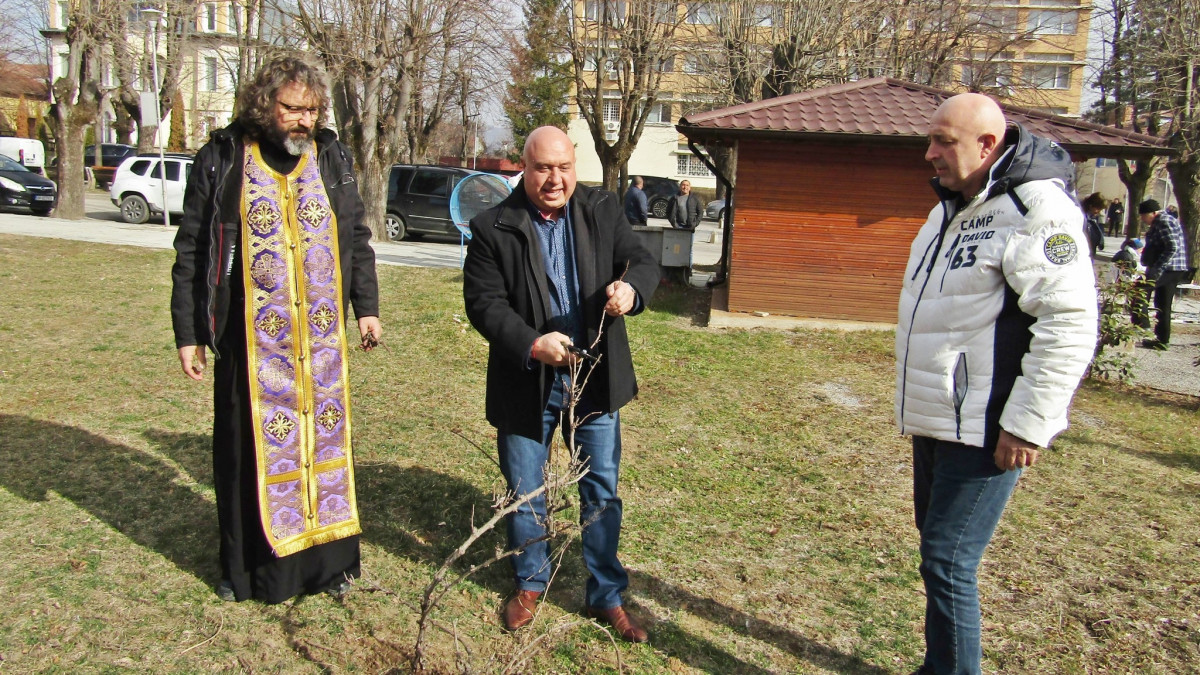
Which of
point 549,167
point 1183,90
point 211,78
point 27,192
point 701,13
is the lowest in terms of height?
point 549,167

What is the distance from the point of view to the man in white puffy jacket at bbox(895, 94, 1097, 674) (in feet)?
7.35

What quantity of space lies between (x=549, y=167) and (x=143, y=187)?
18.4 metres

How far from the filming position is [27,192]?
18.9 m

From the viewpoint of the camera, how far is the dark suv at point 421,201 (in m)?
17.8

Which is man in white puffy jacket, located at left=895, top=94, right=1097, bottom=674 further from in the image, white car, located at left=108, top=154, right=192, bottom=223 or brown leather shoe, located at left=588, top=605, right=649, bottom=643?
white car, located at left=108, top=154, right=192, bottom=223

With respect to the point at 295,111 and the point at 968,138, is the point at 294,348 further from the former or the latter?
the point at 968,138

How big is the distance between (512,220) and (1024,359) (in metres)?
1.61

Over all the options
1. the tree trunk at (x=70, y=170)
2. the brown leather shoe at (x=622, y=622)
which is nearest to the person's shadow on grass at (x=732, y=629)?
the brown leather shoe at (x=622, y=622)

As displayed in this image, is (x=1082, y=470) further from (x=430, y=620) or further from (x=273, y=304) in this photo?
(x=273, y=304)

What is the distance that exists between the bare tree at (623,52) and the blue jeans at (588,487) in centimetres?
1577

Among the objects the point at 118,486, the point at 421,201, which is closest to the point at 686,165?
the point at 421,201

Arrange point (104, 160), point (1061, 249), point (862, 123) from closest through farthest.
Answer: point (1061, 249)
point (862, 123)
point (104, 160)

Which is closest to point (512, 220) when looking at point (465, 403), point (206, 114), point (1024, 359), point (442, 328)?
point (1024, 359)

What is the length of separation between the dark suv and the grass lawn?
1074cm
